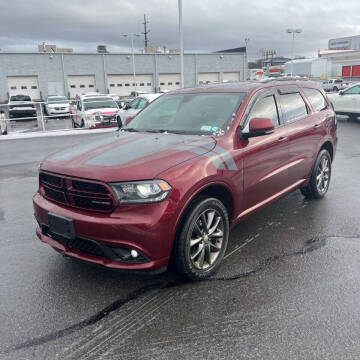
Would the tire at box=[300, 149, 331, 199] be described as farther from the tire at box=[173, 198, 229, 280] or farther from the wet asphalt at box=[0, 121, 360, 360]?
the tire at box=[173, 198, 229, 280]

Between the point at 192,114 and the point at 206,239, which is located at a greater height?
the point at 192,114

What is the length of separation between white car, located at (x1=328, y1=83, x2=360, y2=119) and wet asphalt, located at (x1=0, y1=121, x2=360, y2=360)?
12498 millimetres

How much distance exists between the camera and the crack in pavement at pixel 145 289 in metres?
2.68

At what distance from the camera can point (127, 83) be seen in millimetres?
48469

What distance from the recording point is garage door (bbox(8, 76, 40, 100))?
4300cm

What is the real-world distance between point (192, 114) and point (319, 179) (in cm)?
250

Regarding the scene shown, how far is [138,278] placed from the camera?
3525 mm

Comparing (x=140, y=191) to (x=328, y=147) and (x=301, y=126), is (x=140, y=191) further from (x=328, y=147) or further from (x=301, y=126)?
(x=328, y=147)

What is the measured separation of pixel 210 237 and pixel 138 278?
2.62 feet

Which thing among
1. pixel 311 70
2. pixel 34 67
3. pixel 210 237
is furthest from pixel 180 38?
pixel 311 70

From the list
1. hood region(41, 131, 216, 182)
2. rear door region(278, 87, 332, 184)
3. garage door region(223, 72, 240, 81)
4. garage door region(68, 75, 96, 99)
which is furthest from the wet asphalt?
garage door region(223, 72, 240, 81)

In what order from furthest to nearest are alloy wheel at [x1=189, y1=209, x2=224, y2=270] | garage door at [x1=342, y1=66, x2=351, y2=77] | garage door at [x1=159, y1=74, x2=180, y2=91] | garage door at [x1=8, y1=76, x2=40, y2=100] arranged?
garage door at [x1=342, y1=66, x2=351, y2=77] < garage door at [x1=159, y1=74, x2=180, y2=91] < garage door at [x1=8, y1=76, x2=40, y2=100] < alloy wheel at [x1=189, y1=209, x2=224, y2=270]

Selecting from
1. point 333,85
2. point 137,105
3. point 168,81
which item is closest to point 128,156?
point 137,105

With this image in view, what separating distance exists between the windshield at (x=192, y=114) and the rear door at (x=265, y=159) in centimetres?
25
